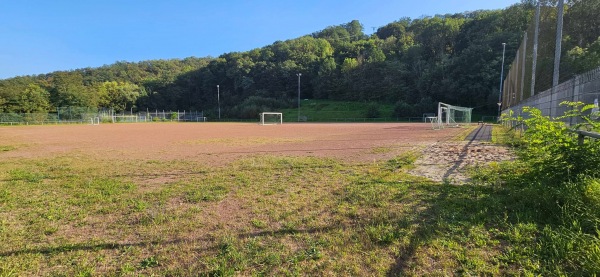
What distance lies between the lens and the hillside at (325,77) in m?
54.4

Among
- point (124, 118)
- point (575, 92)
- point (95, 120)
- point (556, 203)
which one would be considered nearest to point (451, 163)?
point (575, 92)

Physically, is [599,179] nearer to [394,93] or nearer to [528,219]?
[528,219]

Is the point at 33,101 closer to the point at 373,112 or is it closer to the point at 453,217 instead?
the point at 373,112

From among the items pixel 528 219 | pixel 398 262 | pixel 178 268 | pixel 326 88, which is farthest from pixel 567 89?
pixel 326 88

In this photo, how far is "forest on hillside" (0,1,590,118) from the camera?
178ft

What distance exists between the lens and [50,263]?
104 inches

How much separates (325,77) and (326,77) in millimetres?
293

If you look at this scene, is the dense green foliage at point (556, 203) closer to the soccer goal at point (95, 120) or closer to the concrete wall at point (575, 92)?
the concrete wall at point (575, 92)

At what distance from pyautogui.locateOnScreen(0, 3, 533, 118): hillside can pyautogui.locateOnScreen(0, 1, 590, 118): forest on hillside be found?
0.22 meters

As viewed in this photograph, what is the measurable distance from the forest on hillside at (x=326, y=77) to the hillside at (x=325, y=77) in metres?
0.22

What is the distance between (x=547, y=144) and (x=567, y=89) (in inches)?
154

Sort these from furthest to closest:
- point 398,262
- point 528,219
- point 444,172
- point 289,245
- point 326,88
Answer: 1. point 326,88
2. point 444,172
3. point 528,219
4. point 289,245
5. point 398,262

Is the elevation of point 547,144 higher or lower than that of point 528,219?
higher

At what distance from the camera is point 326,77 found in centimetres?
8625
